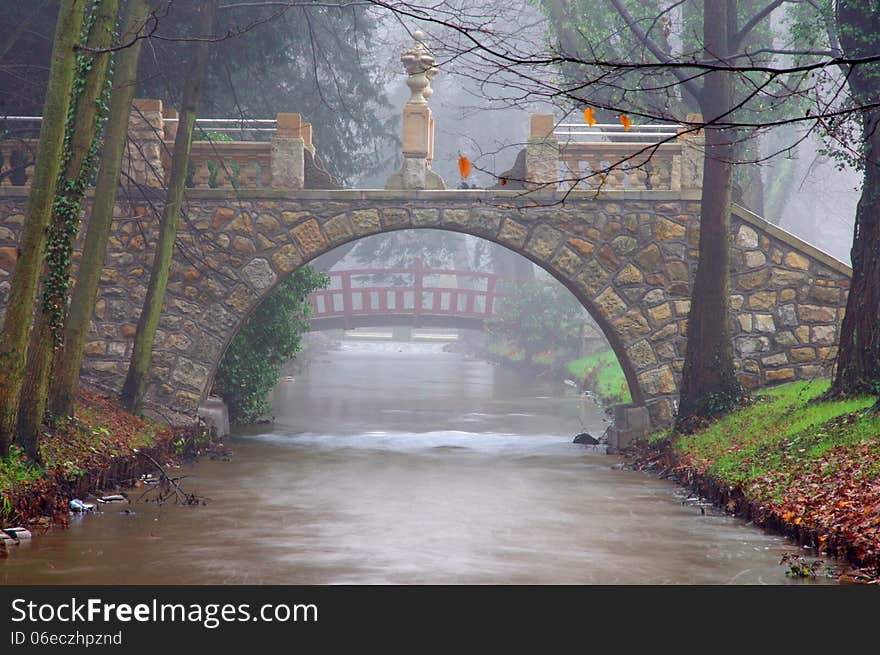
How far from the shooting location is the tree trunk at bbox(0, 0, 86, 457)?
11.0 meters

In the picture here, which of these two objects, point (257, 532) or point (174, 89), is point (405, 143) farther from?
point (257, 532)

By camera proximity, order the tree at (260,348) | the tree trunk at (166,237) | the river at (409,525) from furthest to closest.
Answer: the tree at (260,348), the tree trunk at (166,237), the river at (409,525)

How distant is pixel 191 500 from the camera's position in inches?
511

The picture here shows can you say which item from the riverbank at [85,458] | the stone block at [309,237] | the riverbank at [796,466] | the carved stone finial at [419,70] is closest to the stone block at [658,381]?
the riverbank at [796,466]

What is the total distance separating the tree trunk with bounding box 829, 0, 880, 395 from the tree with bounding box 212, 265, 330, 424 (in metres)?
9.66

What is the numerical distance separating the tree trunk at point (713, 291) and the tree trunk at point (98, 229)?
755cm

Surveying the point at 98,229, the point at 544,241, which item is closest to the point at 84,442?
the point at 98,229

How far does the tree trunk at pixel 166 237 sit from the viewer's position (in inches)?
659

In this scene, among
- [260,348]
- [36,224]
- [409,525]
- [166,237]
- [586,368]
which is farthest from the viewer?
[586,368]

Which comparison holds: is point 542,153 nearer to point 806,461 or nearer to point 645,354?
point 645,354

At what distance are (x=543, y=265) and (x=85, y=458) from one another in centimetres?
789

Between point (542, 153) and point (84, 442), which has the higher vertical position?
point (542, 153)

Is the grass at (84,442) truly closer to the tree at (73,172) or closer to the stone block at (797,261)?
the tree at (73,172)

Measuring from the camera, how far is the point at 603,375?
31312 millimetres
